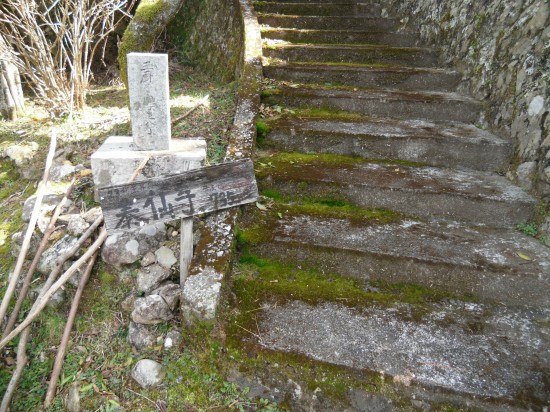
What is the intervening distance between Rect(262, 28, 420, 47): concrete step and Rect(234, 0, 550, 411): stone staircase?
0.78 m

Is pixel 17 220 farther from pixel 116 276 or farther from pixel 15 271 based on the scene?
pixel 116 276

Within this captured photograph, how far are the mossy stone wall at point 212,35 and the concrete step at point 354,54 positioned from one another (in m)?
0.85

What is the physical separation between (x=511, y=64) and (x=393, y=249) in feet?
8.03

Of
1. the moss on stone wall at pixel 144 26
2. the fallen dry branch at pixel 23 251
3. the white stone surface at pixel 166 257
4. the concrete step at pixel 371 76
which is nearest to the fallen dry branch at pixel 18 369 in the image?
the fallen dry branch at pixel 23 251

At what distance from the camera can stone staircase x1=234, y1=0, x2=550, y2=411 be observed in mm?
2154

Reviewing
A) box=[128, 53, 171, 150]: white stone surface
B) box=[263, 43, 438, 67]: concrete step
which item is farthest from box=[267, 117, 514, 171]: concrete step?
box=[263, 43, 438, 67]: concrete step

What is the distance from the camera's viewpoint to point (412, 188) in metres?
3.21

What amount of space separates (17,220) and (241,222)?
262cm

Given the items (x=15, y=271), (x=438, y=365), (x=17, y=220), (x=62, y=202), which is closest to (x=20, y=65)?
(x=17, y=220)

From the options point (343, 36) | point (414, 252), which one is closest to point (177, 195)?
point (414, 252)

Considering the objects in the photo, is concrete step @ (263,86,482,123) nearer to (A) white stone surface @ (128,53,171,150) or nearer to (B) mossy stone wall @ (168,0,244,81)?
(A) white stone surface @ (128,53,171,150)

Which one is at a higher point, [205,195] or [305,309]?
[205,195]

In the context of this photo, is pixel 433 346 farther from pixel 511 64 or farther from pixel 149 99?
pixel 511 64

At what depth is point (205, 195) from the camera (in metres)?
2.41
